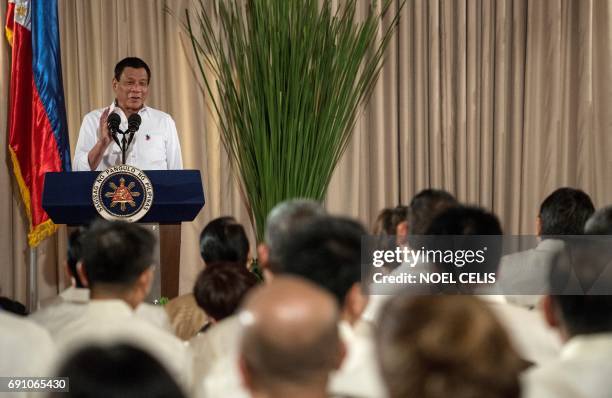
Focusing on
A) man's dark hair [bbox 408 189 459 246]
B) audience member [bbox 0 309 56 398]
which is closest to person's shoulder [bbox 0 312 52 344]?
audience member [bbox 0 309 56 398]

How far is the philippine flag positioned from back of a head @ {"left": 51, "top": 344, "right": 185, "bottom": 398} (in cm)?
534

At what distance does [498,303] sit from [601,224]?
0.54m

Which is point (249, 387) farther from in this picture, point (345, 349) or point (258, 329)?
point (345, 349)

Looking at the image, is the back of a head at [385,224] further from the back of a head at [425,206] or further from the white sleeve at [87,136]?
the white sleeve at [87,136]

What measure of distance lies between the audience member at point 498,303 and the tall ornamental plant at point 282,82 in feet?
11.1

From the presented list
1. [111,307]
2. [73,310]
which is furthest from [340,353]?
[73,310]

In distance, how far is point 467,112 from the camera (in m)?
7.09

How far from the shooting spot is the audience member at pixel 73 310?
2.68 m

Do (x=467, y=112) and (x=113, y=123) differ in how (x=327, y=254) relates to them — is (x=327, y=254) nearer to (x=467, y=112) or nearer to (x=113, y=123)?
(x=113, y=123)

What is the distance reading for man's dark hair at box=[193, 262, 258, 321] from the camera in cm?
266

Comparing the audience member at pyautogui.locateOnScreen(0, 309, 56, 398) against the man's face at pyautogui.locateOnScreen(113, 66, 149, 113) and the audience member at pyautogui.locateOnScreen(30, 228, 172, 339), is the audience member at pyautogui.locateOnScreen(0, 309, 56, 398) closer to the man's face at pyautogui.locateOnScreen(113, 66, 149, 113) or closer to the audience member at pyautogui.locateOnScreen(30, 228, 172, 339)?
the audience member at pyautogui.locateOnScreen(30, 228, 172, 339)

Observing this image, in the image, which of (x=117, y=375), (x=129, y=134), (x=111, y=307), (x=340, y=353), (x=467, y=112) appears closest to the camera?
(x=117, y=375)

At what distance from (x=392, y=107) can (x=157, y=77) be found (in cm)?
182

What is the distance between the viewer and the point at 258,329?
52.1 inches
